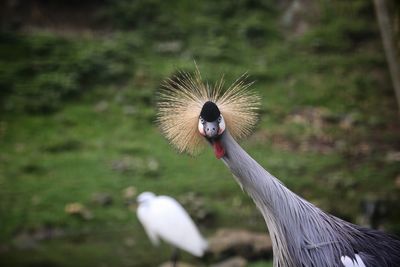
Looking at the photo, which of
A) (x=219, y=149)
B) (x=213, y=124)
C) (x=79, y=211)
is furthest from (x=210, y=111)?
(x=79, y=211)

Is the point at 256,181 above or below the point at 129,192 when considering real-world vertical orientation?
below

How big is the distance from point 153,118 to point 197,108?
530 cm

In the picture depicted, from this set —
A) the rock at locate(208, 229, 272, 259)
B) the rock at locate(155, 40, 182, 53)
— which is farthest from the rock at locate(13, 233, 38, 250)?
the rock at locate(155, 40, 182, 53)

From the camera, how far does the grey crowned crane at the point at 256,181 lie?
10.3ft

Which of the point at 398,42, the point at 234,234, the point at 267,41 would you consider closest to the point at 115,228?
→ the point at 234,234

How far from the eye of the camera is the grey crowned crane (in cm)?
313

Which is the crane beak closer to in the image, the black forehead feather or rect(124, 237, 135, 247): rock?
the black forehead feather

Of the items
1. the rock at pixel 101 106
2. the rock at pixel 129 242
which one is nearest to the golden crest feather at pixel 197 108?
the rock at pixel 129 242

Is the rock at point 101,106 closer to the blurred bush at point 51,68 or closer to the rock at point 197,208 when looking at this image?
the blurred bush at point 51,68

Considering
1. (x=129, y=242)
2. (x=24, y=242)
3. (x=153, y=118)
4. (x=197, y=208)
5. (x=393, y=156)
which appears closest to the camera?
(x=24, y=242)

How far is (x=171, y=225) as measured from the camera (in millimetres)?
5703

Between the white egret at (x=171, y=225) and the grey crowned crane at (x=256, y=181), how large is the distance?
7.57 feet

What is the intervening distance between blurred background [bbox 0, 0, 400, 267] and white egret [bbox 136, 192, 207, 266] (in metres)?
0.31

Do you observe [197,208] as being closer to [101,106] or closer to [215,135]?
[101,106]
